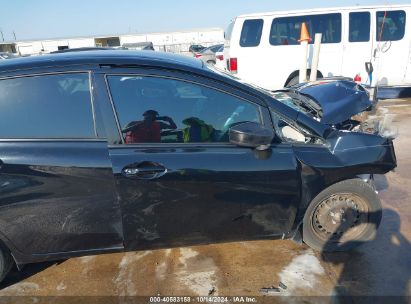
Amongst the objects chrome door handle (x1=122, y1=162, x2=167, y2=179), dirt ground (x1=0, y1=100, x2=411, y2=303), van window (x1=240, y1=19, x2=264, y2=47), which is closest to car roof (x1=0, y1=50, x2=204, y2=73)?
chrome door handle (x1=122, y1=162, x2=167, y2=179)

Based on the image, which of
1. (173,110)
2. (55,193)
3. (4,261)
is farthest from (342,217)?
(4,261)

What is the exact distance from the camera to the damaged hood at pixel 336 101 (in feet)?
9.51

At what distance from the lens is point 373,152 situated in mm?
2639

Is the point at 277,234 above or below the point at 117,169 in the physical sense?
below

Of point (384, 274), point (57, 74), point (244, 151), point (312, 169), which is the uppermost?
point (57, 74)

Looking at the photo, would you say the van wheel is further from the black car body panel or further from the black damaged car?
the black car body panel

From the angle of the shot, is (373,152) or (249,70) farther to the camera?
(249,70)

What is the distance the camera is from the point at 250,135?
7.13ft

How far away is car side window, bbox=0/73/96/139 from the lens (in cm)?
220

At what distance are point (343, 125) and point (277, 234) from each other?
4.19 ft

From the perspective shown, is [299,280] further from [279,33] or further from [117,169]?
[279,33]

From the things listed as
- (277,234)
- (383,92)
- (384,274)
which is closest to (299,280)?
(277,234)

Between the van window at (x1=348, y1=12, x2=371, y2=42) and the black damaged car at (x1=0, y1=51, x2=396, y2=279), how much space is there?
5.77m

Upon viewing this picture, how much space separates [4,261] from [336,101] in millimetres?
3015
